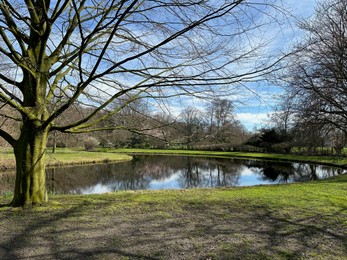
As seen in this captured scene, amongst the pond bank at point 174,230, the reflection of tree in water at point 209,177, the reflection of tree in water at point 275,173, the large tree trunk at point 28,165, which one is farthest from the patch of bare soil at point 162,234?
the reflection of tree in water at point 275,173

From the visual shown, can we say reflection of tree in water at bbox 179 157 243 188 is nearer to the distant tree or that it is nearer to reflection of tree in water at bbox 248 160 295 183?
reflection of tree in water at bbox 248 160 295 183

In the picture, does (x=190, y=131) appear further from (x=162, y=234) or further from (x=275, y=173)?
(x=275, y=173)

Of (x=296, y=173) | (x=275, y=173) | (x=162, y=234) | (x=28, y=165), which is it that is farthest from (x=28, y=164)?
(x=296, y=173)

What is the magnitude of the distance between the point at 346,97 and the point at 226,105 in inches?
395

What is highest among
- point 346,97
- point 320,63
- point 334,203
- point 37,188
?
point 320,63

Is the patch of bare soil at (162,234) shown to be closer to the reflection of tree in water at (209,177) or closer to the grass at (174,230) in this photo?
the grass at (174,230)

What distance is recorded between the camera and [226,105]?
205 inches

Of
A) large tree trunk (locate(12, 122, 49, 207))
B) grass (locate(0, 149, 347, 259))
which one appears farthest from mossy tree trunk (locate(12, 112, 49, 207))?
grass (locate(0, 149, 347, 259))

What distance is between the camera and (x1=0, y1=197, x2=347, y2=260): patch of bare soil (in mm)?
3531

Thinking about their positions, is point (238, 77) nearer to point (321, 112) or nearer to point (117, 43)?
point (117, 43)

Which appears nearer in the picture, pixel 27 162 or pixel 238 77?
pixel 238 77

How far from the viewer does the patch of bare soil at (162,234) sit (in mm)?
3531

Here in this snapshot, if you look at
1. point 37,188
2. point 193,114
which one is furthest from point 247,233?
point 37,188

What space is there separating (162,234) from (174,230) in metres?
0.25
